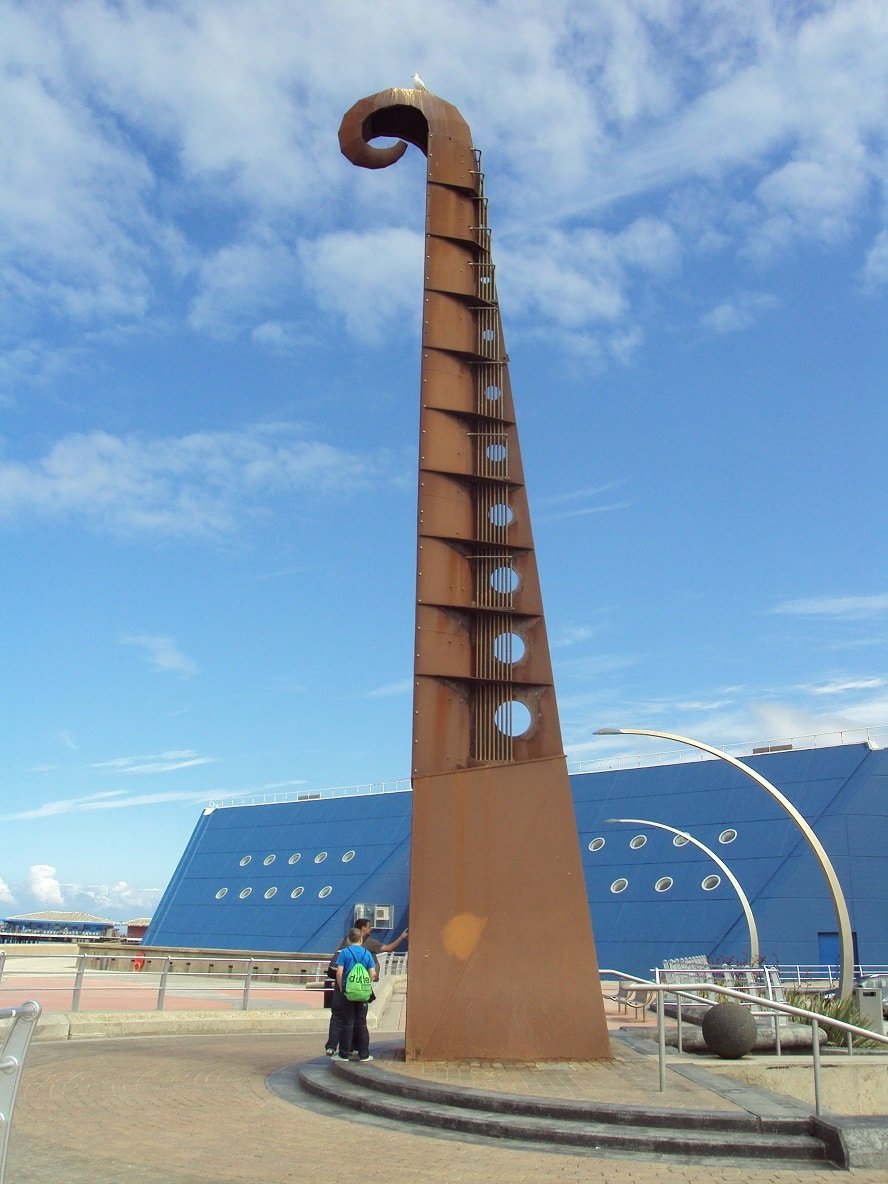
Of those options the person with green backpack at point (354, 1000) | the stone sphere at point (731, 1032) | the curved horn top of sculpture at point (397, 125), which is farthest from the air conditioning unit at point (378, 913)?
the curved horn top of sculpture at point (397, 125)

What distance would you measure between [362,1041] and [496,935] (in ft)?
5.58

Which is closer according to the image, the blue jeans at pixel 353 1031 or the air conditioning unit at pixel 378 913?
the blue jeans at pixel 353 1031

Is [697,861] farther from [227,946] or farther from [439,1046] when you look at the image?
[439,1046]

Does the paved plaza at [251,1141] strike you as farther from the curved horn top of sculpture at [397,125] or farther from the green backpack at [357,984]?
the curved horn top of sculpture at [397,125]

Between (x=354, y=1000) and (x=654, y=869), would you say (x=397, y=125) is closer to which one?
(x=354, y=1000)

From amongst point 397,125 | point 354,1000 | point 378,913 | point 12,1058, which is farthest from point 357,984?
point 378,913

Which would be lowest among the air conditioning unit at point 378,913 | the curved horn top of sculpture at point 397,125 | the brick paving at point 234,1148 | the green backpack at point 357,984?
the brick paving at point 234,1148

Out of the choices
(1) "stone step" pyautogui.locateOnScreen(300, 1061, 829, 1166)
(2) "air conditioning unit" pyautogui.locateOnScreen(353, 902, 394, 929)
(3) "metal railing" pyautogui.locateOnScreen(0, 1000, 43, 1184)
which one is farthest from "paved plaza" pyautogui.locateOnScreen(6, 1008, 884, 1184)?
(2) "air conditioning unit" pyautogui.locateOnScreen(353, 902, 394, 929)

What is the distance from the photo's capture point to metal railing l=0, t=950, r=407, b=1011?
18.1 metres

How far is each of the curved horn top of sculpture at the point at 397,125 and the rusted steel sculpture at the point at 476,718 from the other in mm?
26

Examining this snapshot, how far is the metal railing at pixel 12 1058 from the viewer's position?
12.2 feet

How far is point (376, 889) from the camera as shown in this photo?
38656 mm

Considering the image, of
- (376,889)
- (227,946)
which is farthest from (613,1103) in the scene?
(227,946)

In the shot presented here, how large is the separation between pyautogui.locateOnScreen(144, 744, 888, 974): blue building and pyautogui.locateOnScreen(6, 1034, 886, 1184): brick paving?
21007mm
